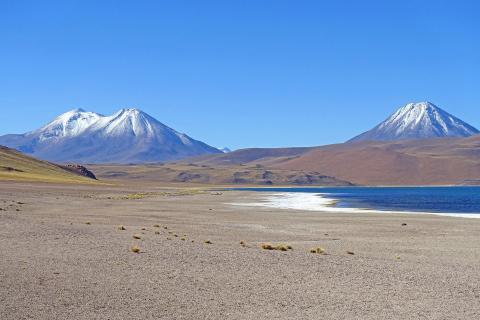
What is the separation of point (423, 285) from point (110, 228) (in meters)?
20.6

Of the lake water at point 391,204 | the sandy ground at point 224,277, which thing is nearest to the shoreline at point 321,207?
the lake water at point 391,204

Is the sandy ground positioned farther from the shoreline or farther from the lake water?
the lake water

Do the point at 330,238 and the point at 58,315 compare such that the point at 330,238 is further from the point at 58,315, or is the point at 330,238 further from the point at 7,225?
the point at 58,315

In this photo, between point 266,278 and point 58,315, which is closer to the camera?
point 58,315

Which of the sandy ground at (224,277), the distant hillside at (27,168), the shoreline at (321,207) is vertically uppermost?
the distant hillside at (27,168)

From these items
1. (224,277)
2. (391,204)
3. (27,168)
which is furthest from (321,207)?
(27,168)

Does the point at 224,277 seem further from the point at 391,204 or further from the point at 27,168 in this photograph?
the point at 27,168

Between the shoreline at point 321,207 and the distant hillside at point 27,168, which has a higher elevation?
the distant hillside at point 27,168

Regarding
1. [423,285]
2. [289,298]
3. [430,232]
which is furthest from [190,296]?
[430,232]

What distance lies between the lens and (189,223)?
43.7 meters

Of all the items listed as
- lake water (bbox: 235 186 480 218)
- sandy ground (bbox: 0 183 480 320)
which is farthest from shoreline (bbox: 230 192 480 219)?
sandy ground (bbox: 0 183 480 320)

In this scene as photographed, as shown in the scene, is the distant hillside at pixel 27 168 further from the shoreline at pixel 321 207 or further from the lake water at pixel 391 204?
the shoreline at pixel 321 207

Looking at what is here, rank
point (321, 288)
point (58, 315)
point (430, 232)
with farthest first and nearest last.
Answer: point (430, 232), point (321, 288), point (58, 315)

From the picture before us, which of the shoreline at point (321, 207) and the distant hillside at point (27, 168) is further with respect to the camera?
the distant hillside at point (27, 168)
